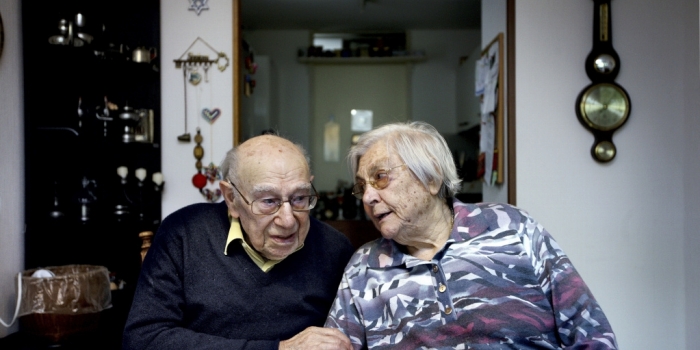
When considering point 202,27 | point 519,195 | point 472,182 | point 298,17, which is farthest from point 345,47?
point 519,195

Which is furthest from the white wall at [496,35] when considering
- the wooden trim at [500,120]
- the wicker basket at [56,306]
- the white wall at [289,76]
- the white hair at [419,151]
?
the white wall at [289,76]

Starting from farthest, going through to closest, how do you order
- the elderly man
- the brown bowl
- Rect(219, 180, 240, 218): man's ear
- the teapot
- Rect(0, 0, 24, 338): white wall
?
1. the teapot
2. Rect(0, 0, 24, 338): white wall
3. the brown bowl
4. Rect(219, 180, 240, 218): man's ear
5. the elderly man

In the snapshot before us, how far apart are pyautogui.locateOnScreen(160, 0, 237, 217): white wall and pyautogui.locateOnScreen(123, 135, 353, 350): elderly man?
4.06 feet

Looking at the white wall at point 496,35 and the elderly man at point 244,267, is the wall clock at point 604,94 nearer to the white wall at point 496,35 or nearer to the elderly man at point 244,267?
the white wall at point 496,35

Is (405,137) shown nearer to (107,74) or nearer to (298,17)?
(107,74)

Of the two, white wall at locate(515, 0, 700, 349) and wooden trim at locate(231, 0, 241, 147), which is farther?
wooden trim at locate(231, 0, 241, 147)

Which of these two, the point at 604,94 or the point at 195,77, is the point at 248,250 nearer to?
the point at 195,77

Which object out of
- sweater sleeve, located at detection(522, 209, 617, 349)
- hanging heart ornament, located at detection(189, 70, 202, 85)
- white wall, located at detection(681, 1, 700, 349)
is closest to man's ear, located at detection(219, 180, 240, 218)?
sweater sleeve, located at detection(522, 209, 617, 349)

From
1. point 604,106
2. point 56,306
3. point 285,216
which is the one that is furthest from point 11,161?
point 604,106

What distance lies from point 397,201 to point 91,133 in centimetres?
189

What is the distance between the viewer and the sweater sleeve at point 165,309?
145 centimetres

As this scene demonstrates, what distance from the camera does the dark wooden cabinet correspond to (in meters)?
2.46

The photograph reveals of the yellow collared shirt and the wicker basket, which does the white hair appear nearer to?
the yellow collared shirt

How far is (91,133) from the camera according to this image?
2.73 meters
